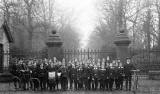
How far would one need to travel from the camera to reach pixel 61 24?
62094mm

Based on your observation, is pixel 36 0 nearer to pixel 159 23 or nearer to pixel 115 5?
pixel 115 5

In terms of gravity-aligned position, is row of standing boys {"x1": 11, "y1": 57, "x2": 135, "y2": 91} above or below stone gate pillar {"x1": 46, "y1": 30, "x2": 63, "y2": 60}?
below

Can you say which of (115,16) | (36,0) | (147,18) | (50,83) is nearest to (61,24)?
(36,0)

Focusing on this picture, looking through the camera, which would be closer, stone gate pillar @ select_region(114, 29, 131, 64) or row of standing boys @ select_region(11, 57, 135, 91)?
row of standing boys @ select_region(11, 57, 135, 91)

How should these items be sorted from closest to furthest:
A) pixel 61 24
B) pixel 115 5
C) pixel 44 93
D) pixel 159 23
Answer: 1. pixel 44 93
2. pixel 159 23
3. pixel 115 5
4. pixel 61 24

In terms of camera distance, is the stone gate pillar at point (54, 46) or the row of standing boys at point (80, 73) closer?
the row of standing boys at point (80, 73)

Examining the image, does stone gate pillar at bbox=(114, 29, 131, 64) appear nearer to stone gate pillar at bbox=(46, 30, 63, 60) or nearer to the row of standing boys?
the row of standing boys

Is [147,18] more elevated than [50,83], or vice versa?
[147,18]

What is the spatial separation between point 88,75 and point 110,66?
1370 millimetres

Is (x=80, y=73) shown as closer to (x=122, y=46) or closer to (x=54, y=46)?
(x=54, y=46)

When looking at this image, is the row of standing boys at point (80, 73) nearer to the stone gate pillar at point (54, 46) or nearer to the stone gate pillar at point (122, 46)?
the stone gate pillar at point (54, 46)

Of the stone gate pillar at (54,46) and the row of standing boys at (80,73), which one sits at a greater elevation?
the stone gate pillar at (54,46)

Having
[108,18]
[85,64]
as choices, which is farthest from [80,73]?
[108,18]

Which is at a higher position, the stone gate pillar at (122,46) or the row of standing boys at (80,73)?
the stone gate pillar at (122,46)
